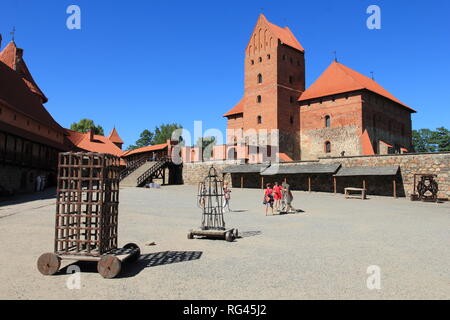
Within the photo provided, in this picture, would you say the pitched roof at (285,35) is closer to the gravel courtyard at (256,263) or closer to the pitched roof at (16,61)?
the pitched roof at (16,61)

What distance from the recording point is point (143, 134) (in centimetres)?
8656

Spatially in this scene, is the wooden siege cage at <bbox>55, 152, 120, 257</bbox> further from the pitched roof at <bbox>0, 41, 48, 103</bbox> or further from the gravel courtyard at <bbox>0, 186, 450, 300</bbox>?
the pitched roof at <bbox>0, 41, 48, 103</bbox>

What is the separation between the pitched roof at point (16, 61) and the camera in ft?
118

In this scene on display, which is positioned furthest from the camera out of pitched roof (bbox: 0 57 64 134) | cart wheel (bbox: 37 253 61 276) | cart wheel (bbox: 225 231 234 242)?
pitched roof (bbox: 0 57 64 134)

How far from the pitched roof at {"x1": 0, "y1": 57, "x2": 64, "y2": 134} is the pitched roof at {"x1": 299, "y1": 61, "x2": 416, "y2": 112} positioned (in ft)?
92.6

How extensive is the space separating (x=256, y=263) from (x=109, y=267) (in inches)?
109

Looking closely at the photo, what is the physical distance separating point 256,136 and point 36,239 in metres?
32.3

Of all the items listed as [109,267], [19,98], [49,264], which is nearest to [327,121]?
[19,98]

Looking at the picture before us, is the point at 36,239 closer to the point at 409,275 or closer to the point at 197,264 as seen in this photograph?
the point at 197,264

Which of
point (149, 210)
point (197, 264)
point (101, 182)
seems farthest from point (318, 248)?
point (149, 210)

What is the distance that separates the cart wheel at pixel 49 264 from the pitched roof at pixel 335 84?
3545 centimetres

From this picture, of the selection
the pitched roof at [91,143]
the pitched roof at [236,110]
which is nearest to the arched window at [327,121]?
the pitched roof at [236,110]

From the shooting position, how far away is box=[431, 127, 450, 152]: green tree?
64.6 metres

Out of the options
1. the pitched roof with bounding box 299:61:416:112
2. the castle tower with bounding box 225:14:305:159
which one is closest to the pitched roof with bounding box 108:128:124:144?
the castle tower with bounding box 225:14:305:159
